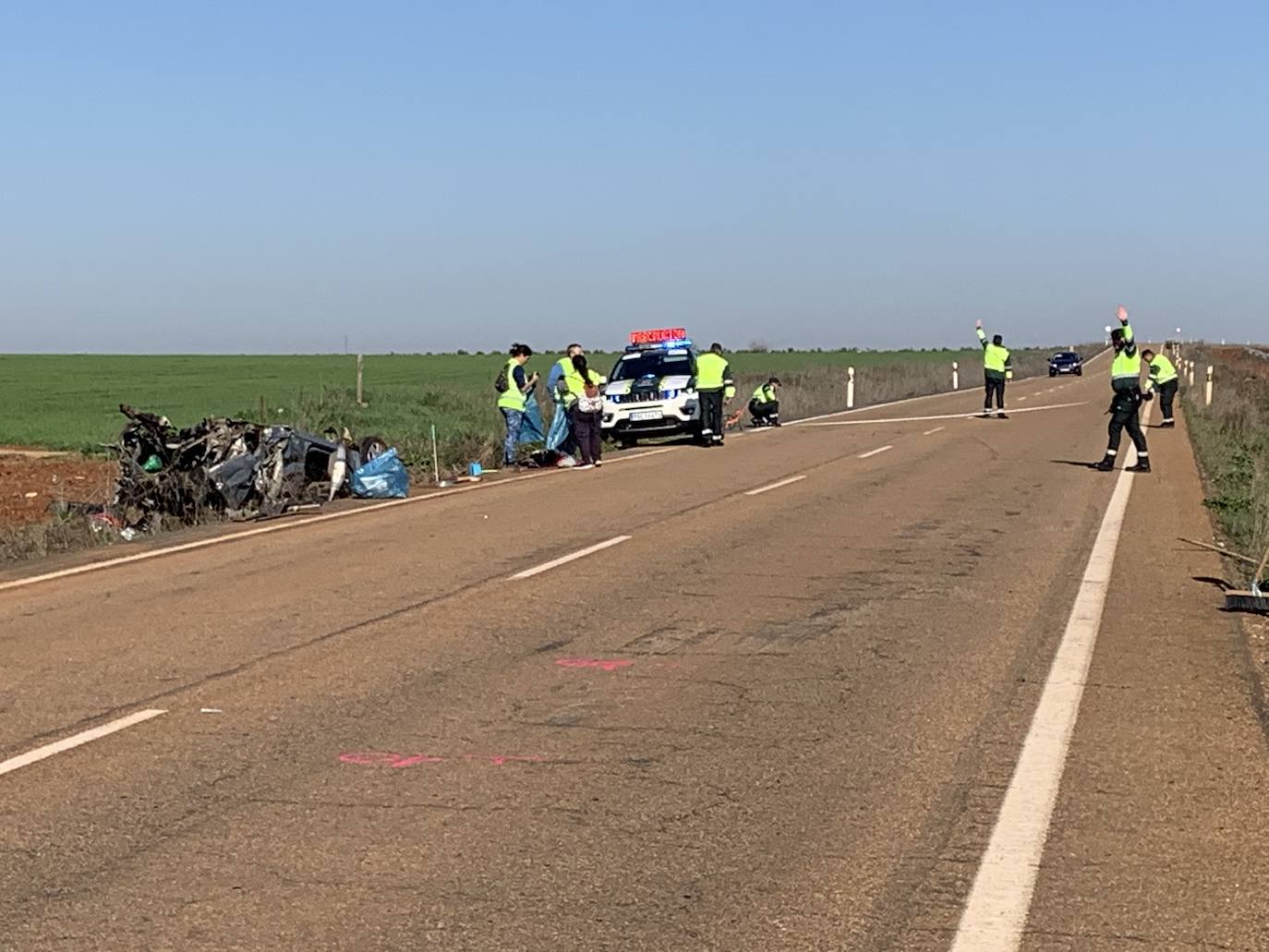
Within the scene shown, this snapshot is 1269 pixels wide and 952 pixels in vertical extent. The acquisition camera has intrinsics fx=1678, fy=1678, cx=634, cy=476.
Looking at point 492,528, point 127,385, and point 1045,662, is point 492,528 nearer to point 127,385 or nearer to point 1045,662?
point 1045,662

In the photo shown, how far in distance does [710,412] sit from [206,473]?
11524 millimetres

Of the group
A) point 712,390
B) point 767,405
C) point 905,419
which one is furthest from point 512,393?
point 905,419

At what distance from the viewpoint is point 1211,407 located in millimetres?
37281

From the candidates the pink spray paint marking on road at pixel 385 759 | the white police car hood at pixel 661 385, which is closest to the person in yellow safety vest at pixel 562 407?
the white police car hood at pixel 661 385

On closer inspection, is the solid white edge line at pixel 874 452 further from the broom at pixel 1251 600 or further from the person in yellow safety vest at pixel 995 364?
the broom at pixel 1251 600

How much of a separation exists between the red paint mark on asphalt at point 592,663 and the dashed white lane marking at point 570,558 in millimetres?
3140

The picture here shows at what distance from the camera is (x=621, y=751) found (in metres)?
7.24

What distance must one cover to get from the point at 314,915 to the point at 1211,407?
3512 centimetres

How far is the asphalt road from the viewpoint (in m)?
5.20

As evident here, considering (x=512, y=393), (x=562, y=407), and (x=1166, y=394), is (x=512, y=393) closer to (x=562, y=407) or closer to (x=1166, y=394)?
(x=562, y=407)

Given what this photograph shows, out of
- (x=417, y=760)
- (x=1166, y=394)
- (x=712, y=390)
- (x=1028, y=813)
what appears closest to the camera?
(x=1028, y=813)

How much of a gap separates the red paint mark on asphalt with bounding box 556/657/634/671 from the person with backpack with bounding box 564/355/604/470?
46.3ft

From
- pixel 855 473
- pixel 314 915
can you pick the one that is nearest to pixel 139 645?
pixel 314 915

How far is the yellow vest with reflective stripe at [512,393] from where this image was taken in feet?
78.4
